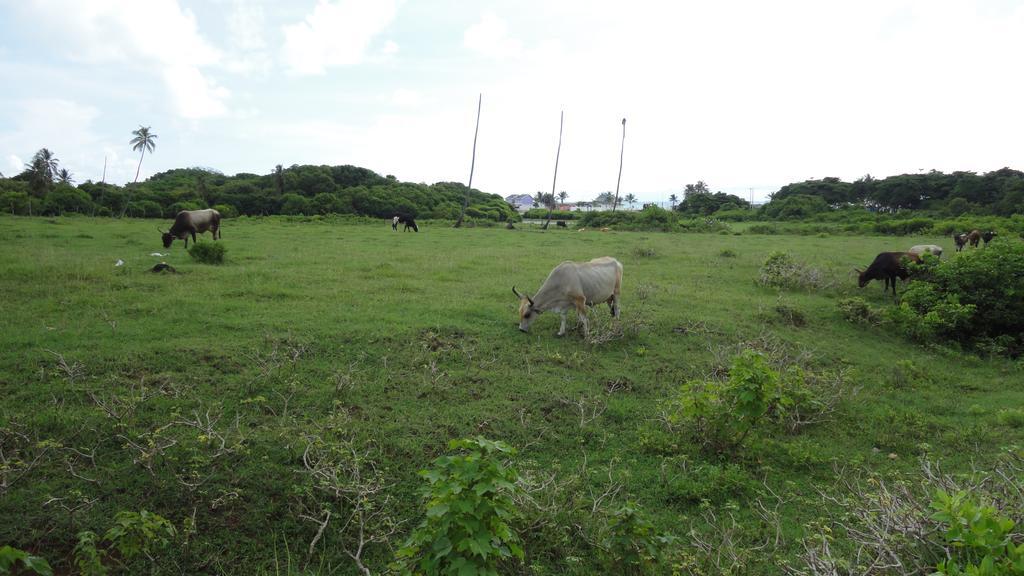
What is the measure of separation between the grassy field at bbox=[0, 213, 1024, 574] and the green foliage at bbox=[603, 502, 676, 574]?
0.60ft

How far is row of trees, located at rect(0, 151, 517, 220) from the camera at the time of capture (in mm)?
43062

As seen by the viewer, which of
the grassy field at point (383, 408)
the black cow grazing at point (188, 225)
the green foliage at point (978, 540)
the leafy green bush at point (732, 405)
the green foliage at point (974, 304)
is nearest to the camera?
the green foliage at point (978, 540)

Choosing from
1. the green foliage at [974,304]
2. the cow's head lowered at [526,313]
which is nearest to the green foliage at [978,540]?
the cow's head lowered at [526,313]

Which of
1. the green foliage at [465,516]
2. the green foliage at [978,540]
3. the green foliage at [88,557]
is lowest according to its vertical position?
the green foliage at [88,557]

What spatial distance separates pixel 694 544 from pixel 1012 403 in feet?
21.0

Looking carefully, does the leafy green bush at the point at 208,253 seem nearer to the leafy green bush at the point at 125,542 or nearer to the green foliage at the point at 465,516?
the leafy green bush at the point at 125,542

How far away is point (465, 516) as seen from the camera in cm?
324

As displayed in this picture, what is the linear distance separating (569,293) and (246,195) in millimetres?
56199

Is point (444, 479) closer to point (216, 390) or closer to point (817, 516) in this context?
point (817, 516)

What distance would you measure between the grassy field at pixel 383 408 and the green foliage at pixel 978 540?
156cm

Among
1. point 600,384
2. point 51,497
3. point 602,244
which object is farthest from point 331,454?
point 602,244

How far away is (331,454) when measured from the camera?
5.21 metres

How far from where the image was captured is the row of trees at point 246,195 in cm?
4306

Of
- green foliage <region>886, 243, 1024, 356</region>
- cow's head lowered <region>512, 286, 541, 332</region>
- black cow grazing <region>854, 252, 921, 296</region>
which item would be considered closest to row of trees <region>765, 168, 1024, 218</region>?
black cow grazing <region>854, 252, 921, 296</region>
